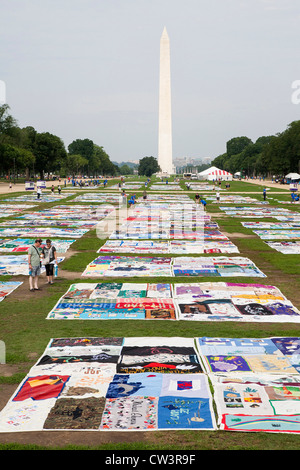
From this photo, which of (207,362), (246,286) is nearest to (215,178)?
(246,286)

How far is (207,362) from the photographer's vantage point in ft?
32.3

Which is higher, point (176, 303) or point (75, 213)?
point (75, 213)

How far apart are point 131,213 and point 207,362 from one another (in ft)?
96.9

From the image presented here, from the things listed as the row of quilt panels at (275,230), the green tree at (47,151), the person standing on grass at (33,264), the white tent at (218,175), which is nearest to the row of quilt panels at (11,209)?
the row of quilt panels at (275,230)

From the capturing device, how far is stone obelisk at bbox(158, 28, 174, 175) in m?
125

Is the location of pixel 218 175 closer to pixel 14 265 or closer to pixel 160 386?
pixel 14 265

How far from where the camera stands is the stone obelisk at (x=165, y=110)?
409ft

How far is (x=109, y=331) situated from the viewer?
39.0 ft

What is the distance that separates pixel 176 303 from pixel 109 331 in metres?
2.99

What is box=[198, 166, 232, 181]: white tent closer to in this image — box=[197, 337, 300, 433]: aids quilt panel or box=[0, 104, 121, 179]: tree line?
box=[0, 104, 121, 179]: tree line

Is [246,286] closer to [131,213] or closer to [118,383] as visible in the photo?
[118,383]

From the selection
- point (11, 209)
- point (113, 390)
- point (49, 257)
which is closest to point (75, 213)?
point (11, 209)

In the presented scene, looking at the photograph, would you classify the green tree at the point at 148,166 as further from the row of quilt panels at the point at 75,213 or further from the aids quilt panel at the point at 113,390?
the aids quilt panel at the point at 113,390

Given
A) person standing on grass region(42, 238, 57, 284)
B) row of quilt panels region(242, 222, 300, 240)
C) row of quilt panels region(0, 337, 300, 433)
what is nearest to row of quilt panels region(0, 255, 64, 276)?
person standing on grass region(42, 238, 57, 284)
